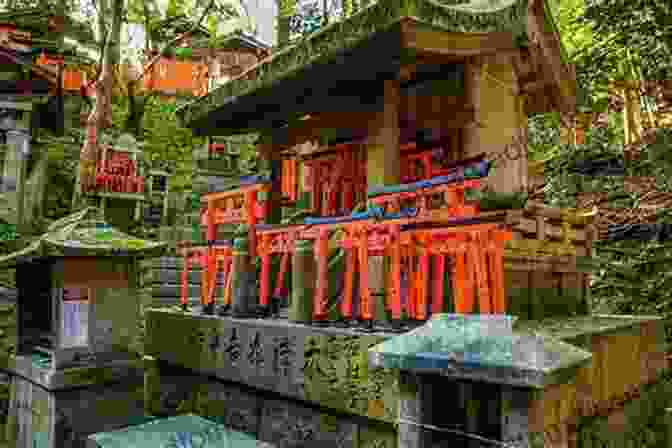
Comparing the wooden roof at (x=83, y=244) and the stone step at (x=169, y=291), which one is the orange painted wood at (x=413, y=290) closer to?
the wooden roof at (x=83, y=244)

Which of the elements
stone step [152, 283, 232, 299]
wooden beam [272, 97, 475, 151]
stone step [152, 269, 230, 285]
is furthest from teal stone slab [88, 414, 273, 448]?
stone step [152, 269, 230, 285]

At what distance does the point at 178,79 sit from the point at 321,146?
2897 centimetres

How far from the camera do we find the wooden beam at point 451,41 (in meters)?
5.82

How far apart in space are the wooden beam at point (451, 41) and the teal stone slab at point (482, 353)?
3750mm

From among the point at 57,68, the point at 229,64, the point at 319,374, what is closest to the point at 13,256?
the point at 319,374

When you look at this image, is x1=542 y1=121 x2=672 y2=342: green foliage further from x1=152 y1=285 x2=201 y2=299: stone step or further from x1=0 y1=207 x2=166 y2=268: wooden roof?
x1=152 y1=285 x2=201 y2=299: stone step

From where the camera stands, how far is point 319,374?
6031 millimetres

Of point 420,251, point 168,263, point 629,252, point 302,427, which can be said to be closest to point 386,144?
point 420,251

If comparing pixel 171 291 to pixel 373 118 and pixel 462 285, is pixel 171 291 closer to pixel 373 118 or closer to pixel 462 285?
pixel 373 118

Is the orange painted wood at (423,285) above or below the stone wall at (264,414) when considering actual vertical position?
above

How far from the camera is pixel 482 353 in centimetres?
292

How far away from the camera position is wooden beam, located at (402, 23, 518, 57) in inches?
229

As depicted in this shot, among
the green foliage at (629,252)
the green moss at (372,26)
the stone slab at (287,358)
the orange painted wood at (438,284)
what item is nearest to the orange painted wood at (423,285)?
the orange painted wood at (438,284)

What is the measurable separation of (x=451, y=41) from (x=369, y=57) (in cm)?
111
